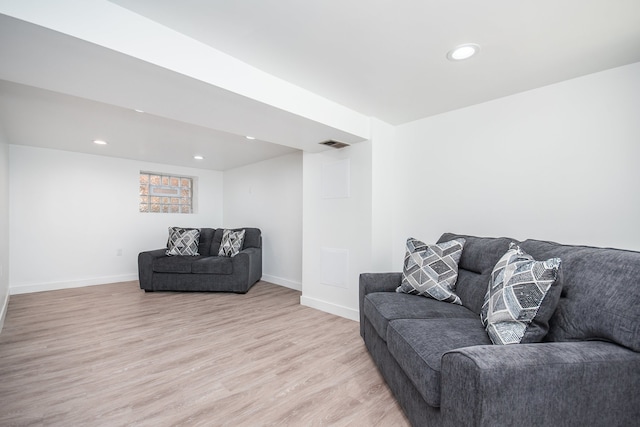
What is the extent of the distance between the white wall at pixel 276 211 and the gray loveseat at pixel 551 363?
3194 mm

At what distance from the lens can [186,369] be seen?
7.08 ft

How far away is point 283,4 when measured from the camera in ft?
4.98

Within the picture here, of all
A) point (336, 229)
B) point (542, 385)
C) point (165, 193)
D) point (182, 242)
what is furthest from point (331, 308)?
point (165, 193)

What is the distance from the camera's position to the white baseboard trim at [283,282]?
185 inches

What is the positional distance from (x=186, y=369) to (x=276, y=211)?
127 inches

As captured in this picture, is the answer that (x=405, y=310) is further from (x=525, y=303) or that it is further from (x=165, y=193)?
(x=165, y=193)

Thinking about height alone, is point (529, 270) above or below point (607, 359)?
above

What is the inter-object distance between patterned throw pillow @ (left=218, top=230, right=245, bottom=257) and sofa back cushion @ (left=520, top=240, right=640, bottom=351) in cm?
425

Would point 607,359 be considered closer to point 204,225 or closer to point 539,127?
point 539,127

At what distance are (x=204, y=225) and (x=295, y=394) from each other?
16.8 feet

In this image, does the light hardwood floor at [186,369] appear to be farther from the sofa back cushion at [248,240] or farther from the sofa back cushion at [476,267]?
the sofa back cushion at [248,240]

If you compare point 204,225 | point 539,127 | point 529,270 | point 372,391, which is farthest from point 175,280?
point 539,127

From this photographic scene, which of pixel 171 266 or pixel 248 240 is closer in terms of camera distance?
pixel 171 266

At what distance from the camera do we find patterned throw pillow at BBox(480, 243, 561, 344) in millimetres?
1328
